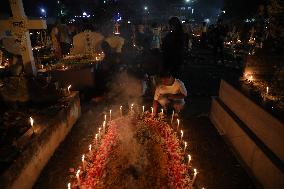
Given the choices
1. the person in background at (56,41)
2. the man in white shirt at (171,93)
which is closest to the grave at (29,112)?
the man in white shirt at (171,93)

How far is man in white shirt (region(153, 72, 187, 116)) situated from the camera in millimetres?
7129

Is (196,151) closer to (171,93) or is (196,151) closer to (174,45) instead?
(171,93)

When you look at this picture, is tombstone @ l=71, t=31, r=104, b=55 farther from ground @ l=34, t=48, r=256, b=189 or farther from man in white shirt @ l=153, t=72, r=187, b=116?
Answer: man in white shirt @ l=153, t=72, r=187, b=116

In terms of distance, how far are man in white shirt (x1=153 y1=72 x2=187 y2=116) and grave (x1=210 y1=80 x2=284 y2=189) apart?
108 centimetres

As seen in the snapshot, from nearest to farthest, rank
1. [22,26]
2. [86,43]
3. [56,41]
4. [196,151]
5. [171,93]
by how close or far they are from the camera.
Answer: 1. [196,151]
2. [22,26]
3. [171,93]
4. [56,41]
5. [86,43]

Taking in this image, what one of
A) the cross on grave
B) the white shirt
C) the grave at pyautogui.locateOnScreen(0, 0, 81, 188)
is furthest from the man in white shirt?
the cross on grave

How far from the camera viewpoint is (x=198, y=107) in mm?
8852

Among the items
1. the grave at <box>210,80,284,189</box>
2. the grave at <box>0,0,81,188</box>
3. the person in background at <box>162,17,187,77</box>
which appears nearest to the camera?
the grave at <box>210,80,284,189</box>

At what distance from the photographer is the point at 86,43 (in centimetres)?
1334

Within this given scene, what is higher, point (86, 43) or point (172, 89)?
point (86, 43)

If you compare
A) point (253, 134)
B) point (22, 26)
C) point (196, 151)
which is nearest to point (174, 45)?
point (196, 151)

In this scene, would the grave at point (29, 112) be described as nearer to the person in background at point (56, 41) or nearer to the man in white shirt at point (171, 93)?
the man in white shirt at point (171, 93)

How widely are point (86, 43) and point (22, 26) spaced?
6199 mm

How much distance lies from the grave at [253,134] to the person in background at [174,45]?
7.66 feet
